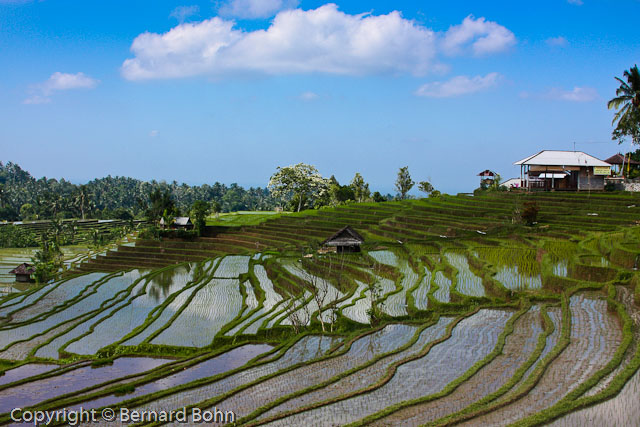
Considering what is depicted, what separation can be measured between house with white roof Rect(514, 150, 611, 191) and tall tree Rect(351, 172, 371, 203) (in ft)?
68.4

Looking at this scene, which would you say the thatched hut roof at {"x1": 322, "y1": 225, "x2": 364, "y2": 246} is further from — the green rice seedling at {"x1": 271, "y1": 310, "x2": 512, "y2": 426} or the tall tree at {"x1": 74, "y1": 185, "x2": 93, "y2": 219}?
the tall tree at {"x1": 74, "y1": 185, "x2": 93, "y2": 219}

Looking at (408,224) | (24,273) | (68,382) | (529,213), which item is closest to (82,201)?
(24,273)

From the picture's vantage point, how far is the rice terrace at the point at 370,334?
7.38 m

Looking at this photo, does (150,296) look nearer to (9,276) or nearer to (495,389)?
(495,389)

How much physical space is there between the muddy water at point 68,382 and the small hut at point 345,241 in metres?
10.7

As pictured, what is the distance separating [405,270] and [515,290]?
443 cm

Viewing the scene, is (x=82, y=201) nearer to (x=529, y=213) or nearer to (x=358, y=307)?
(x=529, y=213)

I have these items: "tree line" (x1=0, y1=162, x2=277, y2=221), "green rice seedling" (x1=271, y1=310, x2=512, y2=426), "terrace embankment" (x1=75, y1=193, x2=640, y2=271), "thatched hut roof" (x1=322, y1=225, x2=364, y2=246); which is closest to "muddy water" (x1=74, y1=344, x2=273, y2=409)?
"green rice seedling" (x1=271, y1=310, x2=512, y2=426)

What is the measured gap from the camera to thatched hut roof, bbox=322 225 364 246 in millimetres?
21375

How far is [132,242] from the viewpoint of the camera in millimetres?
42125

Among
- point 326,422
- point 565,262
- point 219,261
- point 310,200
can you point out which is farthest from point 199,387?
point 310,200

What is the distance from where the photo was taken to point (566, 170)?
30188 millimetres

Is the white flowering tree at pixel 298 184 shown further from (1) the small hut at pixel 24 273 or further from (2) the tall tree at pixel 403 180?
(1) the small hut at pixel 24 273

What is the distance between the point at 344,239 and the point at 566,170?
15.4 metres
